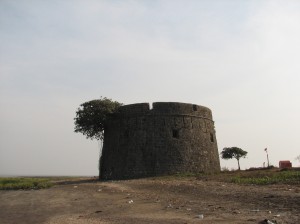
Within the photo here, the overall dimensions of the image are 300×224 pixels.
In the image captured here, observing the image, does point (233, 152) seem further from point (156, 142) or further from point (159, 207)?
point (159, 207)

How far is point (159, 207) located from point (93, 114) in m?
14.3

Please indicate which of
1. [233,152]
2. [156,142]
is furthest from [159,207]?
[233,152]

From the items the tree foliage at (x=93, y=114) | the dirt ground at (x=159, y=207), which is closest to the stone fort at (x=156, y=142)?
the tree foliage at (x=93, y=114)

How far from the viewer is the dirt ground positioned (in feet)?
24.7

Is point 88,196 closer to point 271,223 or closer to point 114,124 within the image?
point 271,223

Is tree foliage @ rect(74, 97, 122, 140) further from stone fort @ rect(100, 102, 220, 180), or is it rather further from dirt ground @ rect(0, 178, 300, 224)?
dirt ground @ rect(0, 178, 300, 224)

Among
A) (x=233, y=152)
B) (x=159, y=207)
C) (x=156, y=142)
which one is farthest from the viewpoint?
(x=233, y=152)

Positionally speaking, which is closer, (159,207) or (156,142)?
(159,207)

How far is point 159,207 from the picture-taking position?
937cm

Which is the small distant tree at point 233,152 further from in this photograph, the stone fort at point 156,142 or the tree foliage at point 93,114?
the tree foliage at point 93,114

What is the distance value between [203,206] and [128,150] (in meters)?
13.5

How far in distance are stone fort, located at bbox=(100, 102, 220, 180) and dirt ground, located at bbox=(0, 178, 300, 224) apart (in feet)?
25.6

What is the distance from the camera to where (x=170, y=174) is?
2097 cm

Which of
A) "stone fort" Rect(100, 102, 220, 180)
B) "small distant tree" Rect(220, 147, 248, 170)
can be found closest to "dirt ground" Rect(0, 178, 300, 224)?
"stone fort" Rect(100, 102, 220, 180)
